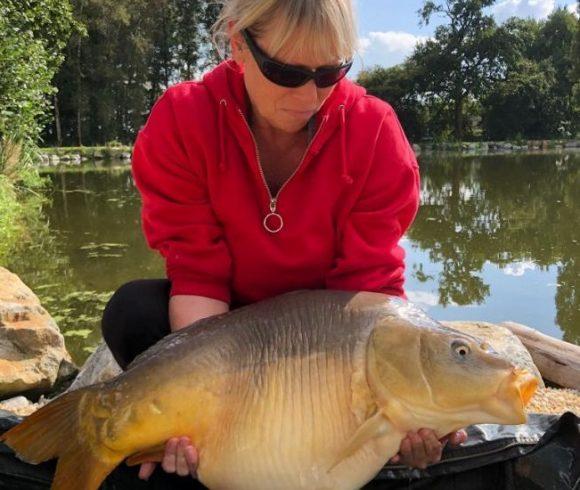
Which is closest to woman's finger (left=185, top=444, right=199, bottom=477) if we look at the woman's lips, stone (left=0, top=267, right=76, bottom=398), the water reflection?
the woman's lips

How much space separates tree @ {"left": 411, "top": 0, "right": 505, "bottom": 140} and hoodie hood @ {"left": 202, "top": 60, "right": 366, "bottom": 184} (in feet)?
109

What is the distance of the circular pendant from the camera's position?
5.31 ft

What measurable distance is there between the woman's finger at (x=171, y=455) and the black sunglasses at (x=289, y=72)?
799 mm

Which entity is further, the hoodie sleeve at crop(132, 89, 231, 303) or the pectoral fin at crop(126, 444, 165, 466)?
the hoodie sleeve at crop(132, 89, 231, 303)

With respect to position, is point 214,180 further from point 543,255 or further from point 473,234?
point 473,234

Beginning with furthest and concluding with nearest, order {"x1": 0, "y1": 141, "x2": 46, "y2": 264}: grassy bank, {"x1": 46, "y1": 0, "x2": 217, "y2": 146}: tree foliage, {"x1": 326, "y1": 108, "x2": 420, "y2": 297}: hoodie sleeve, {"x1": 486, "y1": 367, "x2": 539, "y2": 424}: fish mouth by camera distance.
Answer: {"x1": 46, "y1": 0, "x2": 217, "y2": 146}: tree foliage
{"x1": 0, "y1": 141, "x2": 46, "y2": 264}: grassy bank
{"x1": 326, "y1": 108, "x2": 420, "y2": 297}: hoodie sleeve
{"x1": 486, "y1": 367, "x2": 539, "y2": 424}: fish mouth

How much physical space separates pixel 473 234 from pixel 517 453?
572cm

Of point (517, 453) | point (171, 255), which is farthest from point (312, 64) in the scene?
point (517, 453)

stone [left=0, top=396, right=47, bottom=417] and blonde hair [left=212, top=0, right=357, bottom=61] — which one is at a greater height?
blonde hair [left=212, top=0, right=357, bottom=61]

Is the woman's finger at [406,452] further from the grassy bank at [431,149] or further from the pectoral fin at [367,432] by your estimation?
the grassy bank at [431,149]

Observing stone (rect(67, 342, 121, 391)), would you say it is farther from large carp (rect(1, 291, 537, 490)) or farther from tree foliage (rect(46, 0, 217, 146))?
tree foliage (rect(46, 0, 217, 146))

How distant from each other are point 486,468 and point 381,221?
25.5 inches

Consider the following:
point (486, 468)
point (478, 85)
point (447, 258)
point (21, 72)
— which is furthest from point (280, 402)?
point (478, 85)

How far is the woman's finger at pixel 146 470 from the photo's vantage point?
1.44 m
